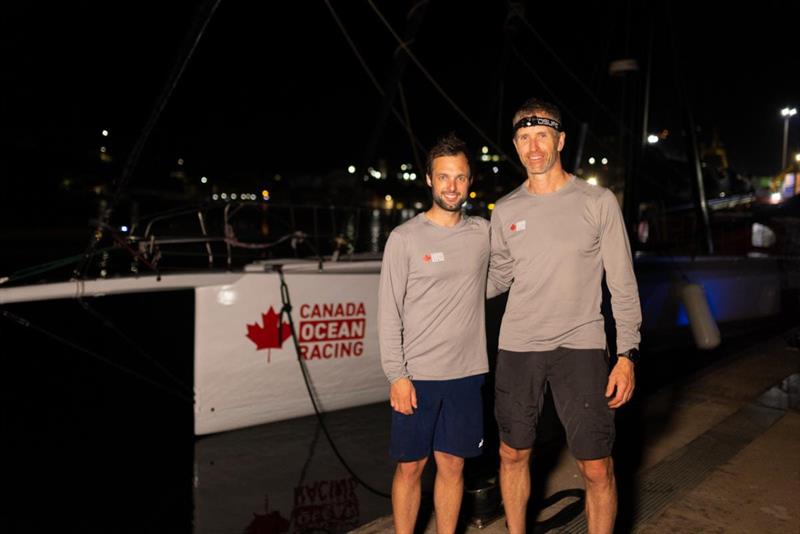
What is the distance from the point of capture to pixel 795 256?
1302 cm

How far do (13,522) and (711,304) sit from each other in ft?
35.7

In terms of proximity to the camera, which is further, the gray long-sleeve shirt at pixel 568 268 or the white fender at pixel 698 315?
the white fender at pixel 698 315

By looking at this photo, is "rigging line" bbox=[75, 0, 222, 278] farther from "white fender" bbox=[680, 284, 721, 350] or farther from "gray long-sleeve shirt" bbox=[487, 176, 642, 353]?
"white fender" bbox=[680, 284, 721, 350]

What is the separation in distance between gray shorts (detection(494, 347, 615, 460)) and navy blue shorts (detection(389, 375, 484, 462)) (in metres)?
0.14

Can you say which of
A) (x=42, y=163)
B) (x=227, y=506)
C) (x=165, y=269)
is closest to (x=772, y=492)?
(x=227, y=506)

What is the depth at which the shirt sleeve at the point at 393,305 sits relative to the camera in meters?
2.69

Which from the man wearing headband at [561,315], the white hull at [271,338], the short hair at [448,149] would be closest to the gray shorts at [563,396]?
the man wearing headband at [561,315]

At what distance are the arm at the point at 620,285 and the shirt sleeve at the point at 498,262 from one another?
1.51 feet

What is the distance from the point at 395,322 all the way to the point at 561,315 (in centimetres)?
75

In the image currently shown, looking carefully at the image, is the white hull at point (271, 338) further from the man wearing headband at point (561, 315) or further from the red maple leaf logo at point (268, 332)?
the man wearing headband at point (561, 315)

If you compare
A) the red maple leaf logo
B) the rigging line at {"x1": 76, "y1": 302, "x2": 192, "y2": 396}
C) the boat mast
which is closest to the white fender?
the boat mast

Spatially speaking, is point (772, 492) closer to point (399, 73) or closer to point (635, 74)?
point (399, 73)

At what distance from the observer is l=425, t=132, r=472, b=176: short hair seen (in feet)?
9.06

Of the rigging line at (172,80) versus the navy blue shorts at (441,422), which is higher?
the rigging line at (172,80)
